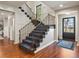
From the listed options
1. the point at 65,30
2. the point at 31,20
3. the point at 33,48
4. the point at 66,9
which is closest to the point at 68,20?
the point at 65,30

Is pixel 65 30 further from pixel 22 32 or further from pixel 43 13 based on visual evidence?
pixel 22 32

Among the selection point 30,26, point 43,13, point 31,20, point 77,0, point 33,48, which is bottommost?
point 33,48

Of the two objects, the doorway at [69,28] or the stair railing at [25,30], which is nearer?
the stair railing at [25,30]

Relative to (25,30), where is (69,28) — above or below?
above

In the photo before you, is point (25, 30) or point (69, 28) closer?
point (25, 30)

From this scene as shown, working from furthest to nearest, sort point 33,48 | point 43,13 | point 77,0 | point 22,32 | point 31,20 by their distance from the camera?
point 43,13 < point 31,20 < point 22,32 < point 77,0 < point 33,48

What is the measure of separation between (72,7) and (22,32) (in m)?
4.41

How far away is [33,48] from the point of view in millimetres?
4379

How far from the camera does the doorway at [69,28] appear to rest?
8.89m

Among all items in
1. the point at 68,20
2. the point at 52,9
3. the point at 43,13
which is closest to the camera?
the point at 43,13

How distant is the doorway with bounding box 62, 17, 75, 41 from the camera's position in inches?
350

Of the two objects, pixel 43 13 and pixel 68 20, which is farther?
pixel 68 20

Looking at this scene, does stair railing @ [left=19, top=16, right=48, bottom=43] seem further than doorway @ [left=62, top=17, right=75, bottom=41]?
No

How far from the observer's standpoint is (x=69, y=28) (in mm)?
9273
